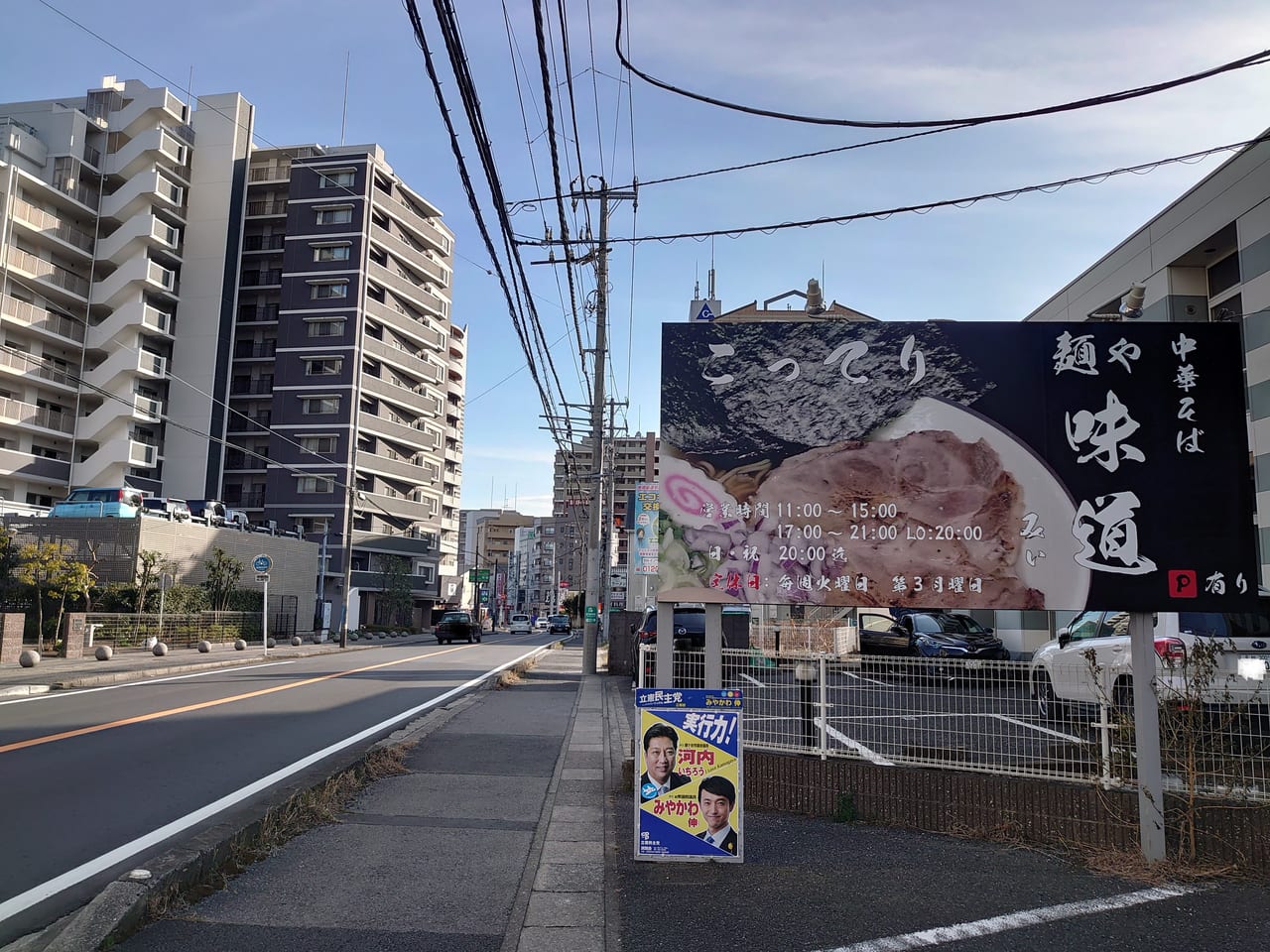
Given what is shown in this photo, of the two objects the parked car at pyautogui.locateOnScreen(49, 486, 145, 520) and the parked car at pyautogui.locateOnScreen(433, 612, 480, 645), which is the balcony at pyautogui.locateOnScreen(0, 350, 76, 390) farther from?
the parked car at pyautogui.locateOnScreen(433, 612, 480, 645)

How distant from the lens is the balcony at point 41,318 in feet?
→ 141

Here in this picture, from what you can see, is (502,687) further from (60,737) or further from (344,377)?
(344,377)

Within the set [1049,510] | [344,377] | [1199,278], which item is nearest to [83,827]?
[1049,510]

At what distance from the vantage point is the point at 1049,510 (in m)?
6.12

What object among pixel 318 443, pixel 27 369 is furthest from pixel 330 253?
pixel 27 369

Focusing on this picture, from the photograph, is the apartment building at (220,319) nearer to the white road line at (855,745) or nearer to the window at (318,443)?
the window at (318,443)

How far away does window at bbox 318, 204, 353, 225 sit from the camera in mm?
55812

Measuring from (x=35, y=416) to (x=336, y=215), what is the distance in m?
21.6

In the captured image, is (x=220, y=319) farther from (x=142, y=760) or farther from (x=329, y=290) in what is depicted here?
(x=142, y=760)

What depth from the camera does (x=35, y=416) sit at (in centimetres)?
4438

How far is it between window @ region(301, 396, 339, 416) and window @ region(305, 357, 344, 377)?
159 centimetres

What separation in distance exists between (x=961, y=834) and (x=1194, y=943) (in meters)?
1.76

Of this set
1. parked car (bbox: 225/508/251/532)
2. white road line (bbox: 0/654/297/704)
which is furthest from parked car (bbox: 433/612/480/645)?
white road line (bbox: 0/654/297/704)

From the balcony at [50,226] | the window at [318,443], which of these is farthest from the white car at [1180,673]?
the balcony at [50,226]
